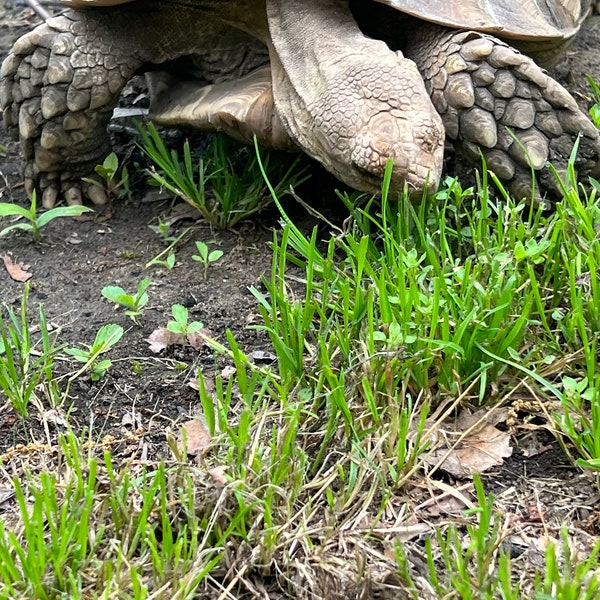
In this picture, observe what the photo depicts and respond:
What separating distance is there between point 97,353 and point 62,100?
1.21 meters

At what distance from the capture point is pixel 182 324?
2145 mm

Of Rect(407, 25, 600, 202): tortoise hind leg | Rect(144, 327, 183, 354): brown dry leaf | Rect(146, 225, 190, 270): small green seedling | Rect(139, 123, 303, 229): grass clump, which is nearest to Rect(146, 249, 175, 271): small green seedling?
Rect(146, 225, 190, 270): small green seedling

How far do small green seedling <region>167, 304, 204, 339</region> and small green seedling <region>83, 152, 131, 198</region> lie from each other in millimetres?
995

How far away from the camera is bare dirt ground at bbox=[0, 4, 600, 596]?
1.69m

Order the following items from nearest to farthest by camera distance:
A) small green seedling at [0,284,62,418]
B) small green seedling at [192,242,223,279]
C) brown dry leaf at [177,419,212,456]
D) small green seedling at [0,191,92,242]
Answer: brown dry leaf at [177,419,212,456]
small green seedling at [0,284,62,418]
small green seedling at [192,242,223,279]
small green seedling at [0,191,92,242]

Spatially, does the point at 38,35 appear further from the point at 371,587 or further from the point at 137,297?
the point at 371,587

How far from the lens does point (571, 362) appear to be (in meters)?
A: 1.93

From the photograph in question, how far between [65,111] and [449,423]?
71.7 inches

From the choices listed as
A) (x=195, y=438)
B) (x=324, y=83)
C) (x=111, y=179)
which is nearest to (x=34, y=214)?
(x=111, y=179)

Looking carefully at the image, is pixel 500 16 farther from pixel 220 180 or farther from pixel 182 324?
pixel 182 324

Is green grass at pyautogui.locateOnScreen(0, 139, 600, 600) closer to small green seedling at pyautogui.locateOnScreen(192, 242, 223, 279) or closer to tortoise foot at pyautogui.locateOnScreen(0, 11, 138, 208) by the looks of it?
small green seedling at pyautogui.locateOnScreen(192, 242, 223, 279)

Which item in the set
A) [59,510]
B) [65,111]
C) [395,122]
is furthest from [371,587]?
[65,111]

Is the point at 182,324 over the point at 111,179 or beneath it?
over

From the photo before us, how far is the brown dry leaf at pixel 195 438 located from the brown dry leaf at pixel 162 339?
Result: 323 millimetres
